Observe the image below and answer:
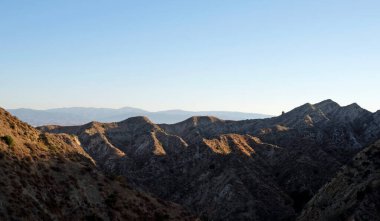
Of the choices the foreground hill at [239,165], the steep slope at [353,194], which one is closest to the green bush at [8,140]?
the steep slope at [353,194]

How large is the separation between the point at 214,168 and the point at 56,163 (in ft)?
275

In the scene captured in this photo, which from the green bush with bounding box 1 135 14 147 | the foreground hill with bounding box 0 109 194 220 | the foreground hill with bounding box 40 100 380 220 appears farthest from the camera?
the foreground hill with bounding box 40 100 380 220

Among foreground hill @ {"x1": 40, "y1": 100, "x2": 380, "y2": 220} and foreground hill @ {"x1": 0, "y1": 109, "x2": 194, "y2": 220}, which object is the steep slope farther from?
foreground hill @ {"x1": 40, "y1": 100, "x2": 380, "y2": 220}

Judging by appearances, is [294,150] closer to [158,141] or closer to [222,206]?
[222,206]

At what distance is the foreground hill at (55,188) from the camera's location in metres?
47.7

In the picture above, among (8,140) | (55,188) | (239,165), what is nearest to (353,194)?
(55,188)

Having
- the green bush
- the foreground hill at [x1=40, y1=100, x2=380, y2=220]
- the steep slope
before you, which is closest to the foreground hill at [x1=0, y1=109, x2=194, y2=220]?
the green bush

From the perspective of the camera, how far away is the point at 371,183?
7169 centimetres

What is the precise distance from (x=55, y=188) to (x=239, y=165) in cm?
8845

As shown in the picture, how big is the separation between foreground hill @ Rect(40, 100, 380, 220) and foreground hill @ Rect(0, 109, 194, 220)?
180 feet

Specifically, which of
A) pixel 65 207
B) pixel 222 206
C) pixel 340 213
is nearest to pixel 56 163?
pixel 65 207

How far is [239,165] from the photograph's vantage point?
13588 cm

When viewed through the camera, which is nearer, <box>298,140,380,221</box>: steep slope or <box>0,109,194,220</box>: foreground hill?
<box>0,109,194,220</box>: foreground hill

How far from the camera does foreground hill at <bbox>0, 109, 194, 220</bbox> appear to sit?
156 ft
